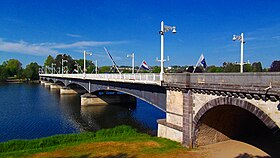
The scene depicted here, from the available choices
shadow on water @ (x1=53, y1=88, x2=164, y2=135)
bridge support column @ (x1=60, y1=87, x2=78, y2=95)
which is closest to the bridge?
shadow on water @ (x1=53, y1=88, x2=164, y2=135)

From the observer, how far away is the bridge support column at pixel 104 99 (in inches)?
1969

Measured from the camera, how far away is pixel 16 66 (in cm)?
17650

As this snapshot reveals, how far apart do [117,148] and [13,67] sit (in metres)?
177

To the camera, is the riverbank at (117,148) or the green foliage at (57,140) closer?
→ the riverbank at (117,148)

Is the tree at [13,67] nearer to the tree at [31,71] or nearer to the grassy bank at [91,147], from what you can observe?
the tree at [31,71]

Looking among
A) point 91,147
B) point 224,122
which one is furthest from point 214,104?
point 91,147

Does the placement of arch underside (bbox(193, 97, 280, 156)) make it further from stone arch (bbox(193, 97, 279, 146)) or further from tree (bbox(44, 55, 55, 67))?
tree (bbox(44, 55, 55, 67))

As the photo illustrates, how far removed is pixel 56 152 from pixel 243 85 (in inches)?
536

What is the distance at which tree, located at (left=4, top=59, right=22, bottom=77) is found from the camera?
166m

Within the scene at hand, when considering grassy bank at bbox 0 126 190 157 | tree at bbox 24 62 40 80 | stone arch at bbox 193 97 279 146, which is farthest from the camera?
tree at bbox 24 62 40 80

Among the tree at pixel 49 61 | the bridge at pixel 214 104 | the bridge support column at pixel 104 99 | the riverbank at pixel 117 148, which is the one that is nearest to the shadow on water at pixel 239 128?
the bridge at pixel 214 104

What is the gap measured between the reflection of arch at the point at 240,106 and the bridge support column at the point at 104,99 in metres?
34.5

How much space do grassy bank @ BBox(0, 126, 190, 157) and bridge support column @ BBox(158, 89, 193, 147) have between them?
75 cm

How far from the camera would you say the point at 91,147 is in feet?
63.2
